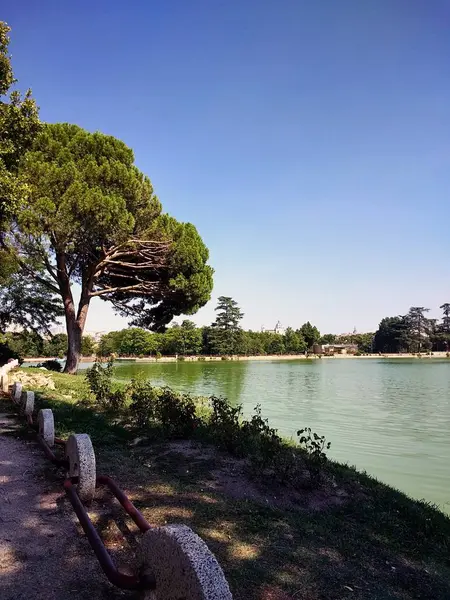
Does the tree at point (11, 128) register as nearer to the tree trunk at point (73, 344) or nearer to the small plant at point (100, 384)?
the small plant at point (100, 384)

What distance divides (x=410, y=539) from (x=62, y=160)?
16.9 metres

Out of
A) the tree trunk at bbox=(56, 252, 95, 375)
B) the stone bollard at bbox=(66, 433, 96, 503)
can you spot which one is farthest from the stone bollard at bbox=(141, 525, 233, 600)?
the tree trunk at bbox=(56, 252, 95, 375)

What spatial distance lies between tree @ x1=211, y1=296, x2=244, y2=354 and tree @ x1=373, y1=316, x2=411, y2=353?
41.7m

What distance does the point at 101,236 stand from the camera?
55.7ft

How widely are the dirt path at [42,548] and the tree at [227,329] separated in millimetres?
79347

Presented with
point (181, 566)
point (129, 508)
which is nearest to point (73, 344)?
point (129, 508)

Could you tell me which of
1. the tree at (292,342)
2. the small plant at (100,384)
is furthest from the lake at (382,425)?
the tree at (292,342)

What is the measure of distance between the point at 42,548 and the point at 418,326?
114088mm

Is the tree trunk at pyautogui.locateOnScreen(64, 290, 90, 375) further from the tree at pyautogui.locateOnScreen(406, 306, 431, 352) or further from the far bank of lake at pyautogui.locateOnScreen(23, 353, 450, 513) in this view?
the tree at pyautogui.locateOnScreen(406, 306, 431, 352)

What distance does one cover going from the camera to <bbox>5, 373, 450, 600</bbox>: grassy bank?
Answer: 2771 mm

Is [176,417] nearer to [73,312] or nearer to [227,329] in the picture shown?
[73,312]

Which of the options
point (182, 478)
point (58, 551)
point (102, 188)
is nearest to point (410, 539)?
point (182, 478)

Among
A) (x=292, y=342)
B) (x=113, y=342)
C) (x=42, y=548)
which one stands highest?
(x=292, y=342)

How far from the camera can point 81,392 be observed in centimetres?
1180
